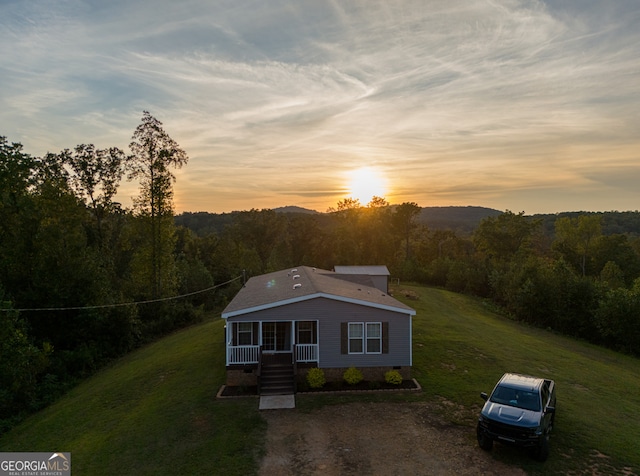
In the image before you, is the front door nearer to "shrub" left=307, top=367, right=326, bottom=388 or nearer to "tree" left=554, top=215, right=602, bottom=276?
"shrub" left=307, top=367, right=326, bottom=388

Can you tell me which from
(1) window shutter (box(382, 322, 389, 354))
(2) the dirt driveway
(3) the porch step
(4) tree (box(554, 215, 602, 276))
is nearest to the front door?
(3) the porch step

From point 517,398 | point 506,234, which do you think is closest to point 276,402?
point 517,398

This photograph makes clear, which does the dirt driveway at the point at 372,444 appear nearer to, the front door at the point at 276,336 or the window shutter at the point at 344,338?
the window shutter at the point at 344,338

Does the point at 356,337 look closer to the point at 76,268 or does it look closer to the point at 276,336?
the point at 276,336

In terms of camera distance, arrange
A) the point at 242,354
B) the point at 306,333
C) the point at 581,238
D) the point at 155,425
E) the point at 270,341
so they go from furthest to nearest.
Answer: the point at 581,238, the point at 270,341, the point at 306,333, the point at 242,354, the point at 155,425

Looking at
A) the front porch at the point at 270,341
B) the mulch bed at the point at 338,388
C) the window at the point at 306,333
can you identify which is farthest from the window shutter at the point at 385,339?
the window at the point at 306,333

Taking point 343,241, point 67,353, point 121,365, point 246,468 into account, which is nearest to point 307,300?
point 246,468

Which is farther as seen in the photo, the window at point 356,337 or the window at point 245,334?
the window at point 245,334
